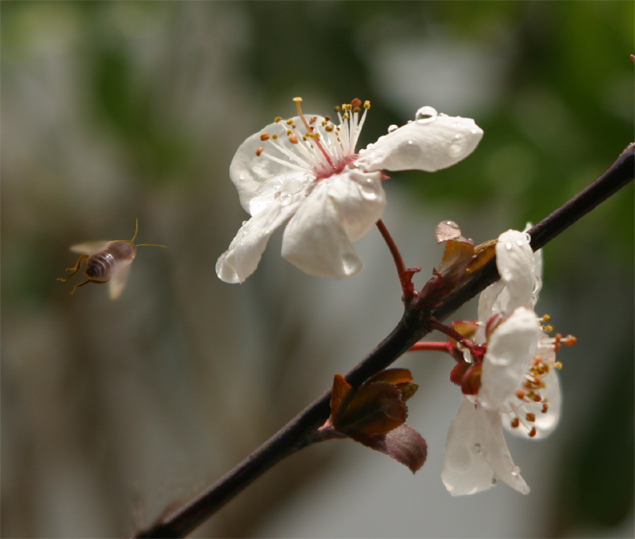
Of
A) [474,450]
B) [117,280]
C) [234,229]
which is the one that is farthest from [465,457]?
[234,229]

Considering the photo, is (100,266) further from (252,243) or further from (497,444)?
(497,444)

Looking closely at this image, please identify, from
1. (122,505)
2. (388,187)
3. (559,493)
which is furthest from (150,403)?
(559,493)

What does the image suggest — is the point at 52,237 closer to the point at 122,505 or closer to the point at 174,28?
the point at 174,28

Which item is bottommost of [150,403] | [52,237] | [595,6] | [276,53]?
[150,403]

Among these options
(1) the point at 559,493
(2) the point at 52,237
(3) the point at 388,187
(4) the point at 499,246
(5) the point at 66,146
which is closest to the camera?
(4) the point at 499,246

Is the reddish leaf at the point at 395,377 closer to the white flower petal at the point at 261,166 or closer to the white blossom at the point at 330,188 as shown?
the white blossom at the point at 330,188
